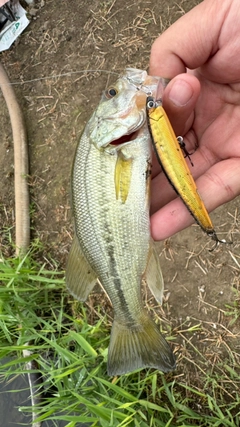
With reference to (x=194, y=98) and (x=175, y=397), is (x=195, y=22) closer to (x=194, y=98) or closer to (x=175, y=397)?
(x=194, y=98)

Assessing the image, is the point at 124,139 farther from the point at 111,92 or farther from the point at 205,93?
the point at 205,93

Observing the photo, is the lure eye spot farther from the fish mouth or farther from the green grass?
the green grass

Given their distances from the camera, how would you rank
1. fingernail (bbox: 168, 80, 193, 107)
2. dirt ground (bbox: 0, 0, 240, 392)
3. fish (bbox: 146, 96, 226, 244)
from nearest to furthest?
fish (bbox: 146, 96, 226, 244)
fingernail (bbox: 168, 80, 193, 107)
dirt ground (bbox: 0, 0, 240, 392)


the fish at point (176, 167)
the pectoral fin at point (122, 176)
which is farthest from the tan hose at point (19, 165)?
the fish at point (176, 167)

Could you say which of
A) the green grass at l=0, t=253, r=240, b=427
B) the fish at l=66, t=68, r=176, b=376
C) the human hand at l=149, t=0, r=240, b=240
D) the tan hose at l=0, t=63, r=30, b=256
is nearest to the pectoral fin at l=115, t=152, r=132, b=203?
the fish at l=66, t=68, r=176, b=376

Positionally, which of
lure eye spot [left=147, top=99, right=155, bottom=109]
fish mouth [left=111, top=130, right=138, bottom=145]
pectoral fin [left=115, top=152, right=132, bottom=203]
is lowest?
pectoral fin [left=115, top=152, right=132, bottom=203]

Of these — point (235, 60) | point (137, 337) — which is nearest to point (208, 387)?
point (137, 337)

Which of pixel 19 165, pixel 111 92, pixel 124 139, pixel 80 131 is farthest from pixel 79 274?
pixel 19 165
